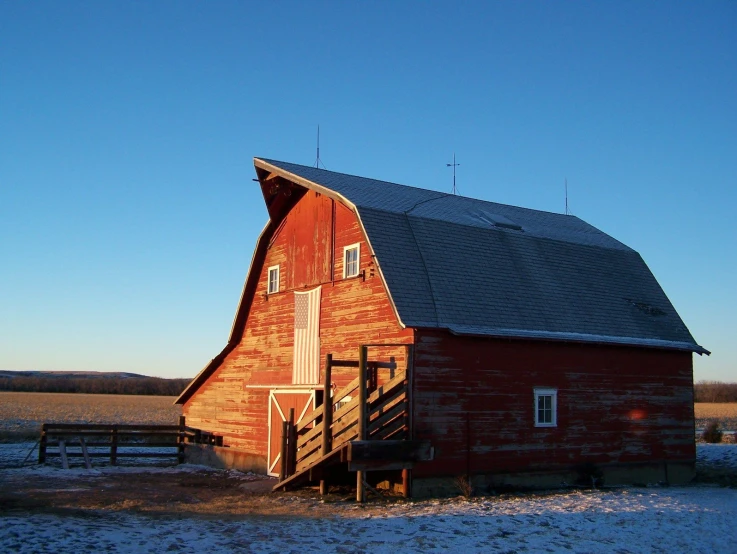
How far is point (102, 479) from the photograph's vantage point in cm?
1994

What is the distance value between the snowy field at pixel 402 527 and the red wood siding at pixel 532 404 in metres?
1.54

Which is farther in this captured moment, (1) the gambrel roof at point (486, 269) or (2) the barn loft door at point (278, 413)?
(2) the barn loft door at point (278, 413)

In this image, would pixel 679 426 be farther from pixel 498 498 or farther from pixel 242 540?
pixel 242 540

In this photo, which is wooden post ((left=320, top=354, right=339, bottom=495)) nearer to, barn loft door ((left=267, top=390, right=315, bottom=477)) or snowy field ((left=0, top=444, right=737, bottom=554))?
snowy field ((left=0, top=444, right=737, bottom=554))

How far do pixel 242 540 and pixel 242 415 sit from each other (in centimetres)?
1162

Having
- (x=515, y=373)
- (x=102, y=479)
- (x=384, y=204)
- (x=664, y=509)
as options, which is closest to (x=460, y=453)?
(x=515, y=373)

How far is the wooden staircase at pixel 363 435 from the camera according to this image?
15367mm

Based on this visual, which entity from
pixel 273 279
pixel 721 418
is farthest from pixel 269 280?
pixel 721 418

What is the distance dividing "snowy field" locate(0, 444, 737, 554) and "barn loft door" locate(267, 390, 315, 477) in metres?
4.25

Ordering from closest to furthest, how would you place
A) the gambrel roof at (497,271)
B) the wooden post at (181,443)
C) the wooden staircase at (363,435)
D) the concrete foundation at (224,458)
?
the wooden staircase at (363,435) → the gambrel roof at (497,271) → the concrete foundation at (224,458) → the wooden post at (181,443)

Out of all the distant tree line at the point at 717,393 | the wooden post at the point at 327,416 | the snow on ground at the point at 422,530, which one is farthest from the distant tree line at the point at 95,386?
the snow on ground at the point at 422,530

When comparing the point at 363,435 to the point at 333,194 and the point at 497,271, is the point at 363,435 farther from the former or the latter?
the point at 333,194

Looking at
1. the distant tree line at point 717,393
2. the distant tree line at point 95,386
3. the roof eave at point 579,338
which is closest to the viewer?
the roof eave at point 579,338

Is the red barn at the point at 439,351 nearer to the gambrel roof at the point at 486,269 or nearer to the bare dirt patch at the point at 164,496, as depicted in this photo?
the gambrel roof at the point at 486,269
